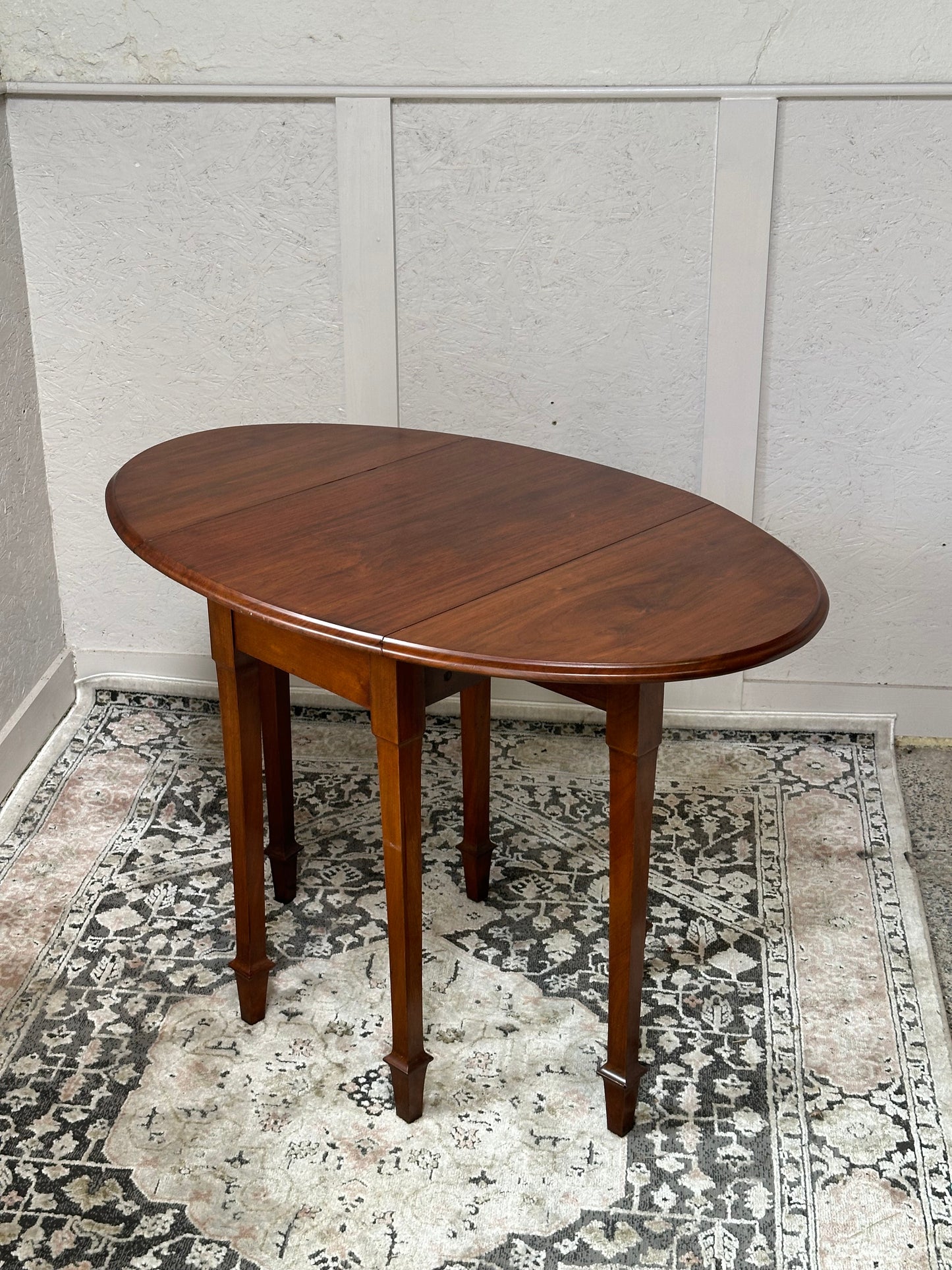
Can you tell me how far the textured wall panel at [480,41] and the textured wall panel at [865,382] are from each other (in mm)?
126

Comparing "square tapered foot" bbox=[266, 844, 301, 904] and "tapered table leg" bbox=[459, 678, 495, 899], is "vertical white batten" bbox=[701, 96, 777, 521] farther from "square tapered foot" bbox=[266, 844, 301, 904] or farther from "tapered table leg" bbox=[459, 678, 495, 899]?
"square tapered foot" bbox=[266, 844, 301, 904]

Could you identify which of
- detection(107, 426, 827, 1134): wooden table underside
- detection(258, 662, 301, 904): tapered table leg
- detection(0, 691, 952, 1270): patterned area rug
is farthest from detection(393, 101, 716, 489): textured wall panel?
detection(258, 662, 301, 904): tapered table leg

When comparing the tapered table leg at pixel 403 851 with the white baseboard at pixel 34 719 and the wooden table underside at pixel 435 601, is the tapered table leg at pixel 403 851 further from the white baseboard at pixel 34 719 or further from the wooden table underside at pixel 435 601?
the white baseboard at pixel 34 719

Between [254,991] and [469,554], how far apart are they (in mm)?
882

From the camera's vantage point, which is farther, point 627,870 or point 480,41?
point 480,41

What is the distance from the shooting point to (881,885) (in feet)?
8.65

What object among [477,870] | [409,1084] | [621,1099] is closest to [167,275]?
[477,870]

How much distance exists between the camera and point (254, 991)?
2242 millimetres

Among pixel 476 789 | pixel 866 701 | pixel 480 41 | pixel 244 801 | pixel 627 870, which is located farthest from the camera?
pixel 866 701

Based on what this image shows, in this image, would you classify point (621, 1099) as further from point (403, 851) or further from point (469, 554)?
point (469, 554)

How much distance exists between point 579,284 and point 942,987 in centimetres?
166

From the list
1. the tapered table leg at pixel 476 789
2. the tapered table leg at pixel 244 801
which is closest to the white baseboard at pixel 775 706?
the tapered table leg at pixel 476 789

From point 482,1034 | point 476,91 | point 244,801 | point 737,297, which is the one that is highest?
point 476,91

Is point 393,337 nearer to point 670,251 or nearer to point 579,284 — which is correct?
point 579,284
